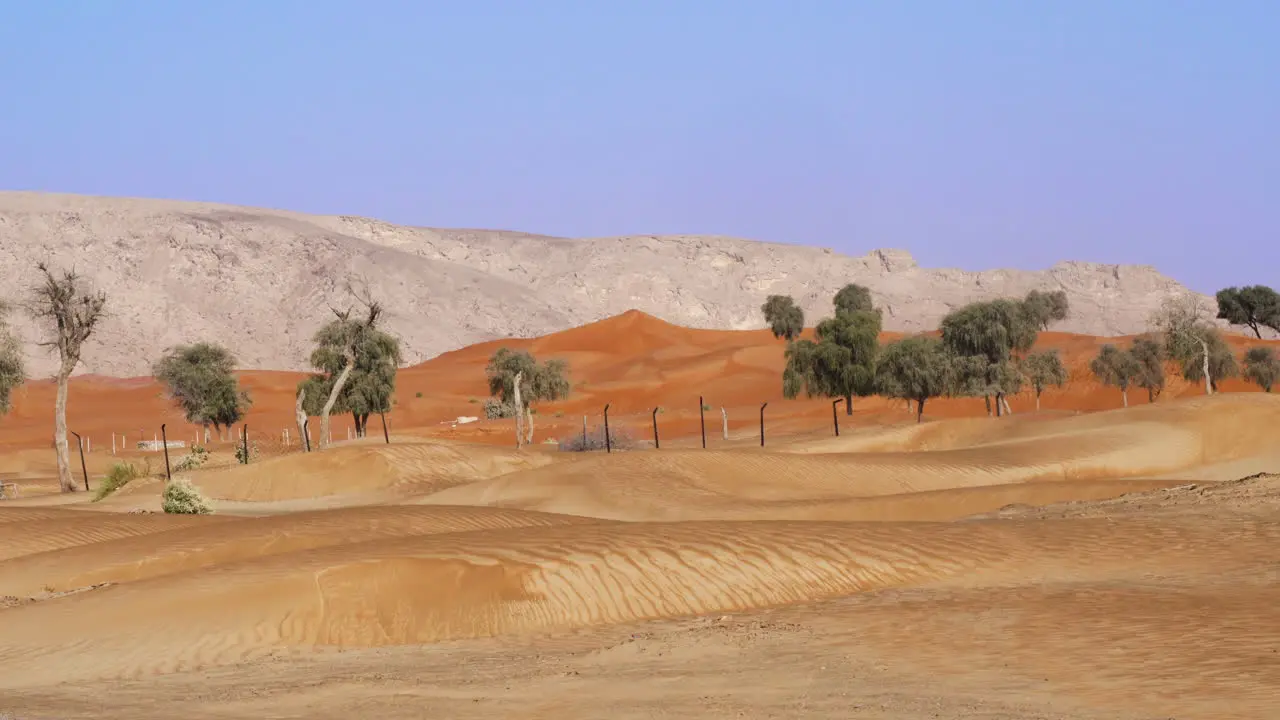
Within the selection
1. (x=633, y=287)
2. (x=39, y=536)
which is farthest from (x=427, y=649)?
(x=633, y=287)

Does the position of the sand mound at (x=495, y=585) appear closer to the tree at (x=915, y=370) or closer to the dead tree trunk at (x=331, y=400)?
the dead tree trunk at (x=331, y=400)

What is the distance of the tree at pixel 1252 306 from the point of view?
111 m

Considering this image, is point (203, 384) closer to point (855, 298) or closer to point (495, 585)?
point (855, 298)

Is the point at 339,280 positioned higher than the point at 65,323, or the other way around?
the point at 339,280

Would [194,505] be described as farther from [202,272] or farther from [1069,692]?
[202,272]

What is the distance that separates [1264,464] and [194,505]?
79.2 feet

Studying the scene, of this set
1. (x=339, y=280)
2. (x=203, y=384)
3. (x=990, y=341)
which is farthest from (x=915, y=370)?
(x=339, y=280)

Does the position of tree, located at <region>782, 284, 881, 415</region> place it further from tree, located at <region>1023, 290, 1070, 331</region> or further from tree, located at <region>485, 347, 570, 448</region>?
tree, located at <region>485, 347, 570, 448</region>

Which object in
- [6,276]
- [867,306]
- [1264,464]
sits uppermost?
[6,276]

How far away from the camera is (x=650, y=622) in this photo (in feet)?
44.3

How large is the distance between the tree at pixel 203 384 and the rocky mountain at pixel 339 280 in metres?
48.1

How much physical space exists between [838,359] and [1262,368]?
3273cm

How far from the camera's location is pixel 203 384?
251ft

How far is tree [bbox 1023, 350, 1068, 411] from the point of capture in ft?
264
